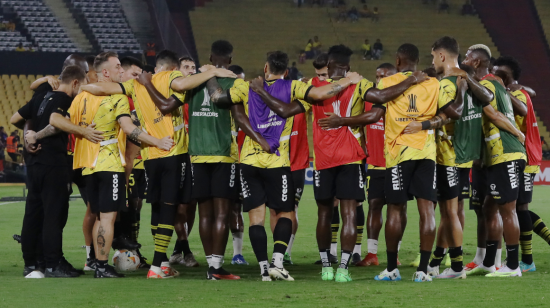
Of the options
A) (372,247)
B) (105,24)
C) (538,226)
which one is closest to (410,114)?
(372,247)

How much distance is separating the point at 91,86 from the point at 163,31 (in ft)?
82.7

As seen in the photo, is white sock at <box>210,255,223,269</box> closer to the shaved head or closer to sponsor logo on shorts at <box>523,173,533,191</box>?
the shaved head

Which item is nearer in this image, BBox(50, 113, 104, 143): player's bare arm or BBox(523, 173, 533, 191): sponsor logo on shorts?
BBox(50, 113, 104, 143): player's bare arm

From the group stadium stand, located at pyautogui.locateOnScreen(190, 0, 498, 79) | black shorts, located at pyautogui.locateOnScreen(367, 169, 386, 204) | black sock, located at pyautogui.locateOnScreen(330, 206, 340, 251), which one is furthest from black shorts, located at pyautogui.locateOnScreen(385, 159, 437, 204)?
stadium stand, located at pyautogui.locateOnScreen(190, 0, 498, 79)

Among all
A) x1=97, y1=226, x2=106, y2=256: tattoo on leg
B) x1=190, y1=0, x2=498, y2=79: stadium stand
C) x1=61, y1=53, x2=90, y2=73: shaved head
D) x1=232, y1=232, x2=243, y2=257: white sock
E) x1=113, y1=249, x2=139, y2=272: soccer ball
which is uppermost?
x1=190, y1=0, x2=498, y2=79: stadium stand

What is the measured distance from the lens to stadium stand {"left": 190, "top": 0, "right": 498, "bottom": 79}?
36531 mm

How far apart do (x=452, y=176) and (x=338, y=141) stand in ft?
4.12

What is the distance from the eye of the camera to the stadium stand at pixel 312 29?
36531 mm

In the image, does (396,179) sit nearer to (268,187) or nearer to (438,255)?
(438,255)

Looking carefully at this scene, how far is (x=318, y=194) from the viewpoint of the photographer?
7965mm

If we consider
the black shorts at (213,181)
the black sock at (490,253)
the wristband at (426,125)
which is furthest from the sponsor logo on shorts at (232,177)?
the black sock at (490,253)

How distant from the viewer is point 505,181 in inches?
316

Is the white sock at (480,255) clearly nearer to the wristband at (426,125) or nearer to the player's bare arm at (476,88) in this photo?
the player's bare arm at (476,88)

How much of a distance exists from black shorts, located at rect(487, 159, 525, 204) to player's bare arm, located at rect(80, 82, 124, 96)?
4.22 m
